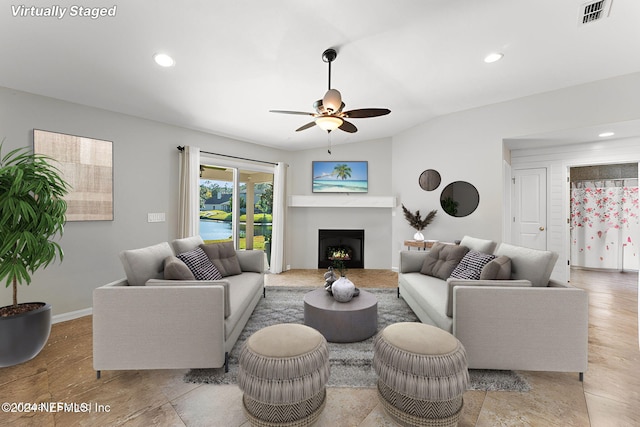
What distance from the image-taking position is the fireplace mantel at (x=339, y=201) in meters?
5.36

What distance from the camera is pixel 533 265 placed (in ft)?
7.27

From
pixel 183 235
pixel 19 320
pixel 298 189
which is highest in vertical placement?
pixel 298 189

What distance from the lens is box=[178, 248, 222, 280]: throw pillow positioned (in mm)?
2611

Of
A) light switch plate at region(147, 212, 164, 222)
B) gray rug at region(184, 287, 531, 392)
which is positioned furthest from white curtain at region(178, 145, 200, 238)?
gray rug at region(184, 287, 531, 392)

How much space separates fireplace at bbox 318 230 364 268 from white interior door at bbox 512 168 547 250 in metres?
2.89

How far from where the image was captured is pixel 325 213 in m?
5.71

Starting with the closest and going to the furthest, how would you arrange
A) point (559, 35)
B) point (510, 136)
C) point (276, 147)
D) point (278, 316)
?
1. point (559, 35)
2. point (278, 316)
3. point (510, 136)
4. point (276, 147)

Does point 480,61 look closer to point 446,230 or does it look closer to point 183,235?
point 446,230

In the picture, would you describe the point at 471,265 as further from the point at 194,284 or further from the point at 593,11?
the point at 194,284

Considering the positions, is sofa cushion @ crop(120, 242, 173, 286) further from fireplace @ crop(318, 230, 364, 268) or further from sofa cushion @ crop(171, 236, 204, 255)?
fireplace @ crop(318, 230, 364, 268)

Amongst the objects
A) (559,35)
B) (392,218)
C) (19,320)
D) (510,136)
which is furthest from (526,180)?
(19,320)

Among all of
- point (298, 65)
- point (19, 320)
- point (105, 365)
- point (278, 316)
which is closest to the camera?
point (105, 365)

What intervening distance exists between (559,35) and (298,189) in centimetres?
442

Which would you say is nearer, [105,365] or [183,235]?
[105,365]
